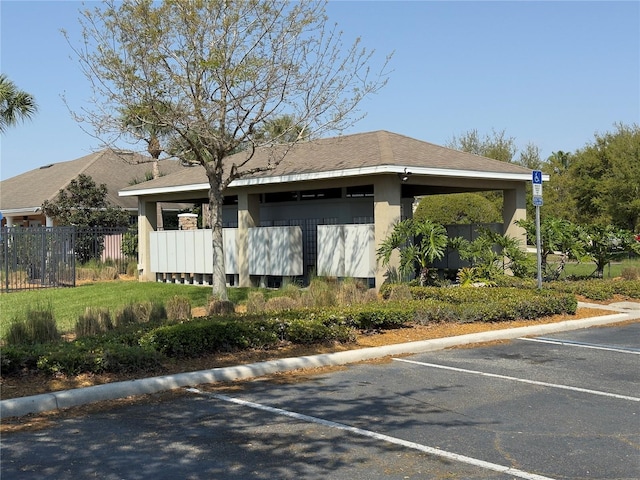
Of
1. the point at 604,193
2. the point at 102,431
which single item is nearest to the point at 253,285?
the point at 102,431

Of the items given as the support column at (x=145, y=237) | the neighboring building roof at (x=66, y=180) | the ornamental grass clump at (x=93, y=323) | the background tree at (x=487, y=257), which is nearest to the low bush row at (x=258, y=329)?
the ornamental grass clump at (x=93, y=323)

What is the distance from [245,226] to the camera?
2242 cm

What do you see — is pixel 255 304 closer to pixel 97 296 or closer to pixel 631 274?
pixel 97 296

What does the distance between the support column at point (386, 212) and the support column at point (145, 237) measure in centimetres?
1081

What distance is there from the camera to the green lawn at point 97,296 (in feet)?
58.2

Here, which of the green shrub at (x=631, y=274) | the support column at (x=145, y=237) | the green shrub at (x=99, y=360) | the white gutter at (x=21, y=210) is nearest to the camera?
the green shrub at (x=99, y=360)

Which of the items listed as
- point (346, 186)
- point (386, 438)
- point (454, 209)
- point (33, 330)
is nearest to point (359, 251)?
point (346, 186)

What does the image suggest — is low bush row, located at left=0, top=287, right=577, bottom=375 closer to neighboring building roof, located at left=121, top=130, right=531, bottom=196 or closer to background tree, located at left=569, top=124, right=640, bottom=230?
neighboring building roof, located at left=121, top=130, right=531, bottom=196

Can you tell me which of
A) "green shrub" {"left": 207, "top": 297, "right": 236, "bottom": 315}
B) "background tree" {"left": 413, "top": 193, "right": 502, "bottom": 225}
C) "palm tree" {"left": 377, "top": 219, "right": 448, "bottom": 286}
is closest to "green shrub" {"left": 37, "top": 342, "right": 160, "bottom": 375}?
"green shrub" {"left": 207, "top": 297, "right": 236, "bottom": 315}

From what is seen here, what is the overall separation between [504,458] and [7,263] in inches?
805

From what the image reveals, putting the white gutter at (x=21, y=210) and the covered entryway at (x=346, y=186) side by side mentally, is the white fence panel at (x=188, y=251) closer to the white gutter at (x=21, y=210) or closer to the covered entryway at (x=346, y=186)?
the covered entryway at (x=346, y=186)

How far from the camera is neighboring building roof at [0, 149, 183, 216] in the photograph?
1410 inches

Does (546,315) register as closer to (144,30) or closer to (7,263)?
(144,30)

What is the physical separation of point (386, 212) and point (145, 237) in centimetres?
1158
